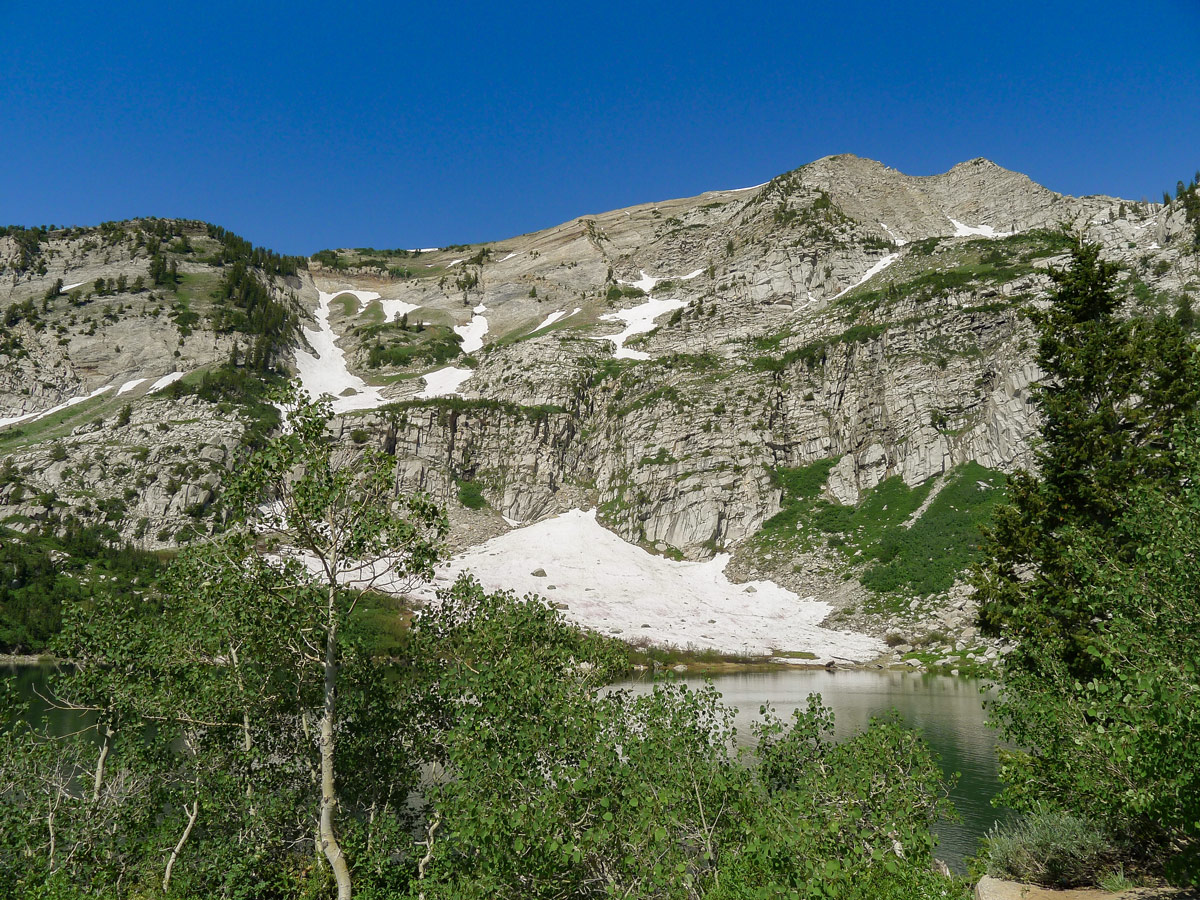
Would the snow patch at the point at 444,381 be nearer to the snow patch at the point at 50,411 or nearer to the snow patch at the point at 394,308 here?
the snow patch at the point at 394,308

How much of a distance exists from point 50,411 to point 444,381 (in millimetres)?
72060

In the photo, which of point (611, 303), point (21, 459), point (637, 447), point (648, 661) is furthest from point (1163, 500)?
point (611, 303)

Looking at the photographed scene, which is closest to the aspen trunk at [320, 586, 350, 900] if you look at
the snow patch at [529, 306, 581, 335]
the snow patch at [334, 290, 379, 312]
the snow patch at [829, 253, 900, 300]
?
the snow patch at [829, 253, 900, 300]

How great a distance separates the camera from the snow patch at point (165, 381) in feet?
391

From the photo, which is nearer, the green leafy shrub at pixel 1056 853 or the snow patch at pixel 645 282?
the green leafy shrub at pixel 1056 853

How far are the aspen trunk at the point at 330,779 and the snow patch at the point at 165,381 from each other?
13134 cm

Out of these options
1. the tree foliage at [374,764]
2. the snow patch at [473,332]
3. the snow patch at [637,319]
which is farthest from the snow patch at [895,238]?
the tree foliage at [374,764]

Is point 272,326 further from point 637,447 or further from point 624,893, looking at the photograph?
point 624,893

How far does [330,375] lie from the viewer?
144 metres

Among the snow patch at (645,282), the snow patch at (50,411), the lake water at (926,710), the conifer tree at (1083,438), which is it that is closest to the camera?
the conifer tree at (1083,438)

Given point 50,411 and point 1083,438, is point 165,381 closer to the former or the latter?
point 50,411

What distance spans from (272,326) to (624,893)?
156365 mm

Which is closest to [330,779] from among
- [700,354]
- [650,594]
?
[650,594]

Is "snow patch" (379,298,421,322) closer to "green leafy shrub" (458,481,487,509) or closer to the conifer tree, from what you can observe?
"green leafy shrub" (458,481,487,509)
